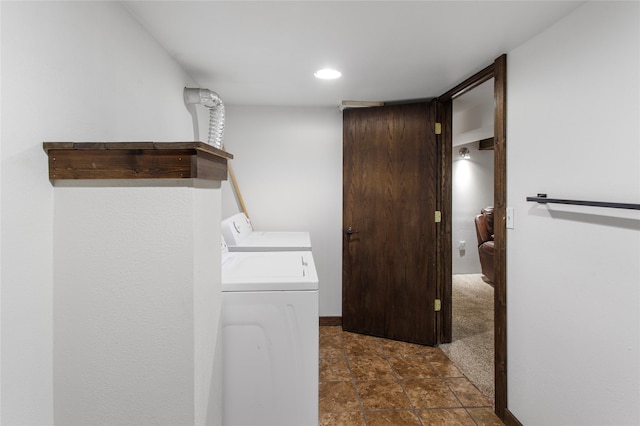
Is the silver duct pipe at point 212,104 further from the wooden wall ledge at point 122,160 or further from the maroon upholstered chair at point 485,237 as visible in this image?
the maroon upholstered chair at point 485,237

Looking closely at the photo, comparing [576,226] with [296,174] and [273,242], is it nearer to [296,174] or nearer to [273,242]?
[273,242]

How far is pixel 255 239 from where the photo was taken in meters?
2.86

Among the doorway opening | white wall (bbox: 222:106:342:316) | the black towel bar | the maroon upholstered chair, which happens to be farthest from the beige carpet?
the black towel bar

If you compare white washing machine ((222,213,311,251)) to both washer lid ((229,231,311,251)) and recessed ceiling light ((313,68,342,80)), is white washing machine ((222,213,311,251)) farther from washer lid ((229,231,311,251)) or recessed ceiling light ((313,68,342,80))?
recessed ceiling light ((313,68,342,80))

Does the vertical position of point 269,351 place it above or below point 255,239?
below

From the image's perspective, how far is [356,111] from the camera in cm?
323

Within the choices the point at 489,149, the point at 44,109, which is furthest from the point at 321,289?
the point at 489,149

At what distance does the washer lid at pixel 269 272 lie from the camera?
1567mm

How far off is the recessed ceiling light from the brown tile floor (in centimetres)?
215

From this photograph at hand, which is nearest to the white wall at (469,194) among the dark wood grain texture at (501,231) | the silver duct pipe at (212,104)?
the dark wood grain texture at (501,231)

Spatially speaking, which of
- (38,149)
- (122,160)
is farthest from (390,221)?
(38,149)

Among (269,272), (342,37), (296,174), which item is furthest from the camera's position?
(296,174)

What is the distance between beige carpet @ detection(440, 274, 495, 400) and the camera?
2.56m

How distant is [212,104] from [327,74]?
2.71 feet
